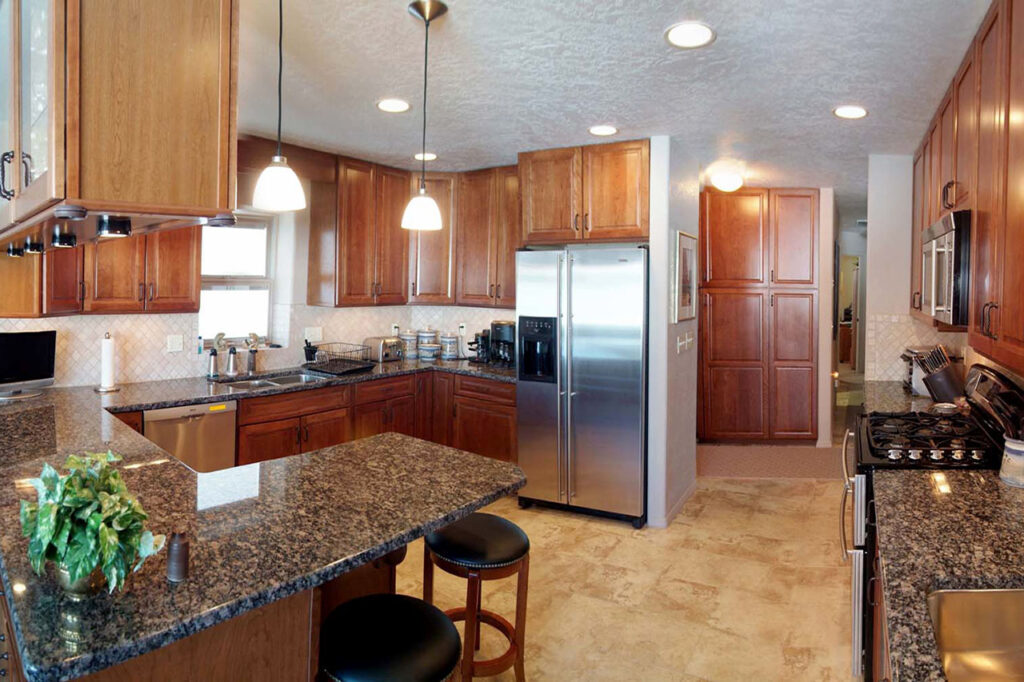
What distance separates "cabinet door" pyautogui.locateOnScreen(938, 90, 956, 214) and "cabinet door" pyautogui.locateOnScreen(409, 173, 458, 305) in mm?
3165

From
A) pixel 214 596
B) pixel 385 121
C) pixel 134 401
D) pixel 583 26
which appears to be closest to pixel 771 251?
pixel 385 121

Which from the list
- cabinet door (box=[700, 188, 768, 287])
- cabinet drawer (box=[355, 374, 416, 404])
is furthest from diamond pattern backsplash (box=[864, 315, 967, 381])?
cabinet drawer (box=[355, 374, 416, 404])

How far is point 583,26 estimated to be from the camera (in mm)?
2330

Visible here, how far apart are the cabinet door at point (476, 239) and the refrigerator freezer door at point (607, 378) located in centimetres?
108

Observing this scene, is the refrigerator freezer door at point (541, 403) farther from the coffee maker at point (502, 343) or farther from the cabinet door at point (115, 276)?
the cabinet door at point (115, 276)

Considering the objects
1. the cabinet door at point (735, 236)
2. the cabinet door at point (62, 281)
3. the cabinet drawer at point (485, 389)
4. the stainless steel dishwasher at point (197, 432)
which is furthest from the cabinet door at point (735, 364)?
the cabinet door at point (62, 281)

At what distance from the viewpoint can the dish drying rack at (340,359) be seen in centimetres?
441

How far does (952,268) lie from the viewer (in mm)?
2326

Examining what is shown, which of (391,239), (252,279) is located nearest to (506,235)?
(391,239)

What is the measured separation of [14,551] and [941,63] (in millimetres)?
3321

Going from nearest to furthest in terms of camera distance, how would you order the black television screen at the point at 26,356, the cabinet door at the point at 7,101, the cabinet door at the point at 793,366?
1. the cabinet door at the point at 7,101
2. the black television screen at the point at 26,356
3. the cabinet door at the point at 793,366

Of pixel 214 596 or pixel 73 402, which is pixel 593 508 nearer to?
pixel 73 402

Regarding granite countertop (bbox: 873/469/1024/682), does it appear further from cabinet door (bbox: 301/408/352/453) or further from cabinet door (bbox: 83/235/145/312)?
cabinet door (bbox: 83/235/145/312)

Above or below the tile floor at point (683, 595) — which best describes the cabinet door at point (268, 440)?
above
